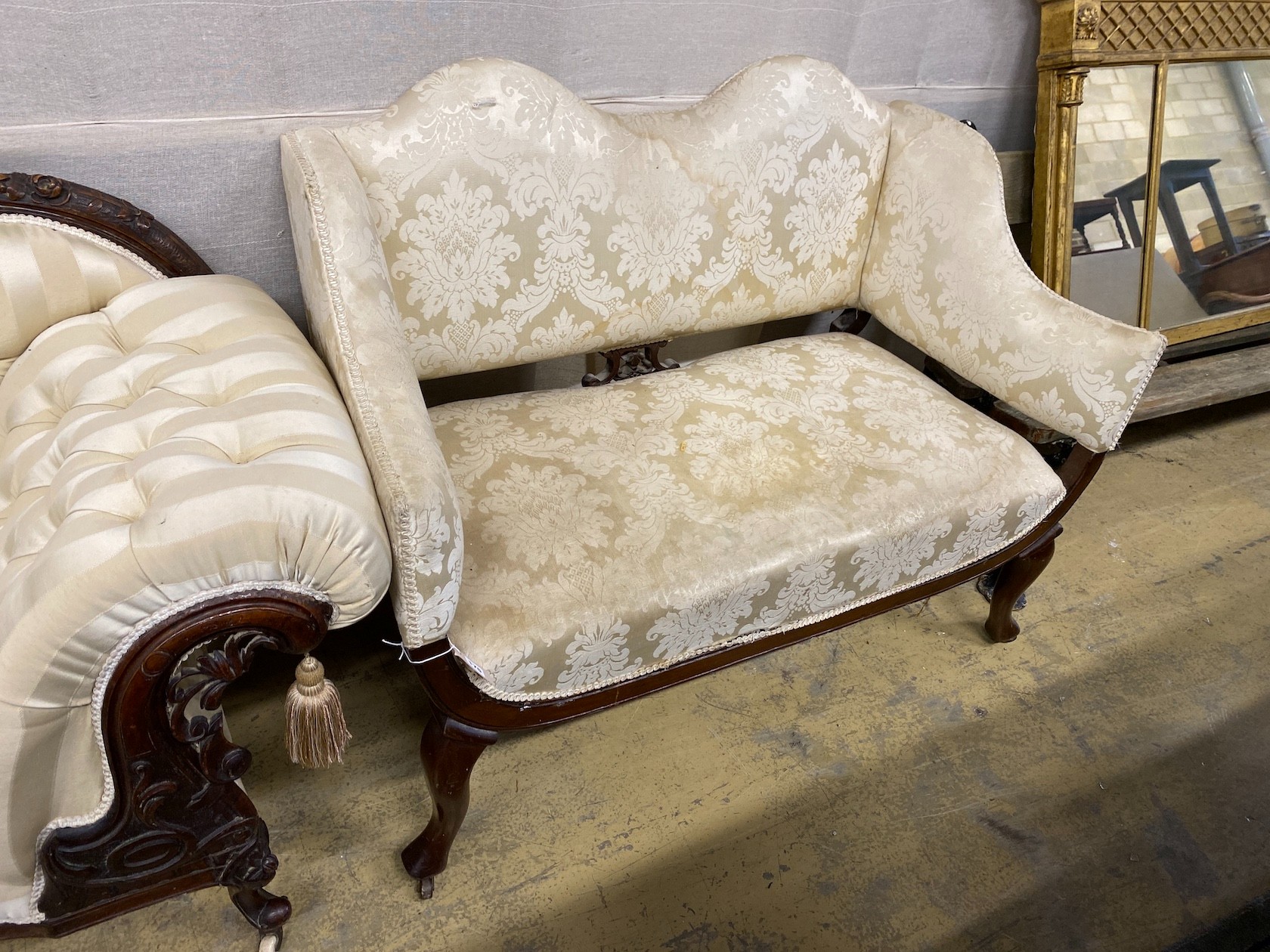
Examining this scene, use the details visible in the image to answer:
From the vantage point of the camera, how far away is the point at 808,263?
148cm

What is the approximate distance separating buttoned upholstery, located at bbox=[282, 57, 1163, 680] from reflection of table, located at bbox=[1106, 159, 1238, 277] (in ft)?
2.11

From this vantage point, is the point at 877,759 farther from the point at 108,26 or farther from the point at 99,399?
the point at 108,26

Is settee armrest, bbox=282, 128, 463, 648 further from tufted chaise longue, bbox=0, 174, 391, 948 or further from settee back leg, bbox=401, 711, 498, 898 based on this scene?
settee back leg, bbox=401, 711, 498, 898

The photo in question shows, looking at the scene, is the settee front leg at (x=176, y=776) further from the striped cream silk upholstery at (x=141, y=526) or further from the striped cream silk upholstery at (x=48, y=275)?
the striped cream silk upholstery at (x=48, y=275)

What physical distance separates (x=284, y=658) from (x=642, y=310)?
2.85 feet

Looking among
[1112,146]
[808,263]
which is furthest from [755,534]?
[1112,146]

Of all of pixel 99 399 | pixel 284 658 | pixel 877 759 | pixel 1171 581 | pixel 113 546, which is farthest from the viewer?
pixel 1171 581

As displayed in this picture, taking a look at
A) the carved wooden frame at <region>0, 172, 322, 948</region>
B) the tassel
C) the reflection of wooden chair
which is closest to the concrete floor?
the carved wooden frame at <region>0, 172, 322, 948</region>

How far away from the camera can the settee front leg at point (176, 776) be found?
724mm

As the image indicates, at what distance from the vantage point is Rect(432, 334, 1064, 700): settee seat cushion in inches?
38.5

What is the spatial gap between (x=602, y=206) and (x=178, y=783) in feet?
3.10

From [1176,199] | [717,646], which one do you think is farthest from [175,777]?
[1176,199]

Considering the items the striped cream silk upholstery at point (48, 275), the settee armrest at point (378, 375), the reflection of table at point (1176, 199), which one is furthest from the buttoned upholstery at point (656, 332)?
the reflection of table at point (1176, 199)

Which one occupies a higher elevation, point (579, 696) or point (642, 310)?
point (642, 310)
